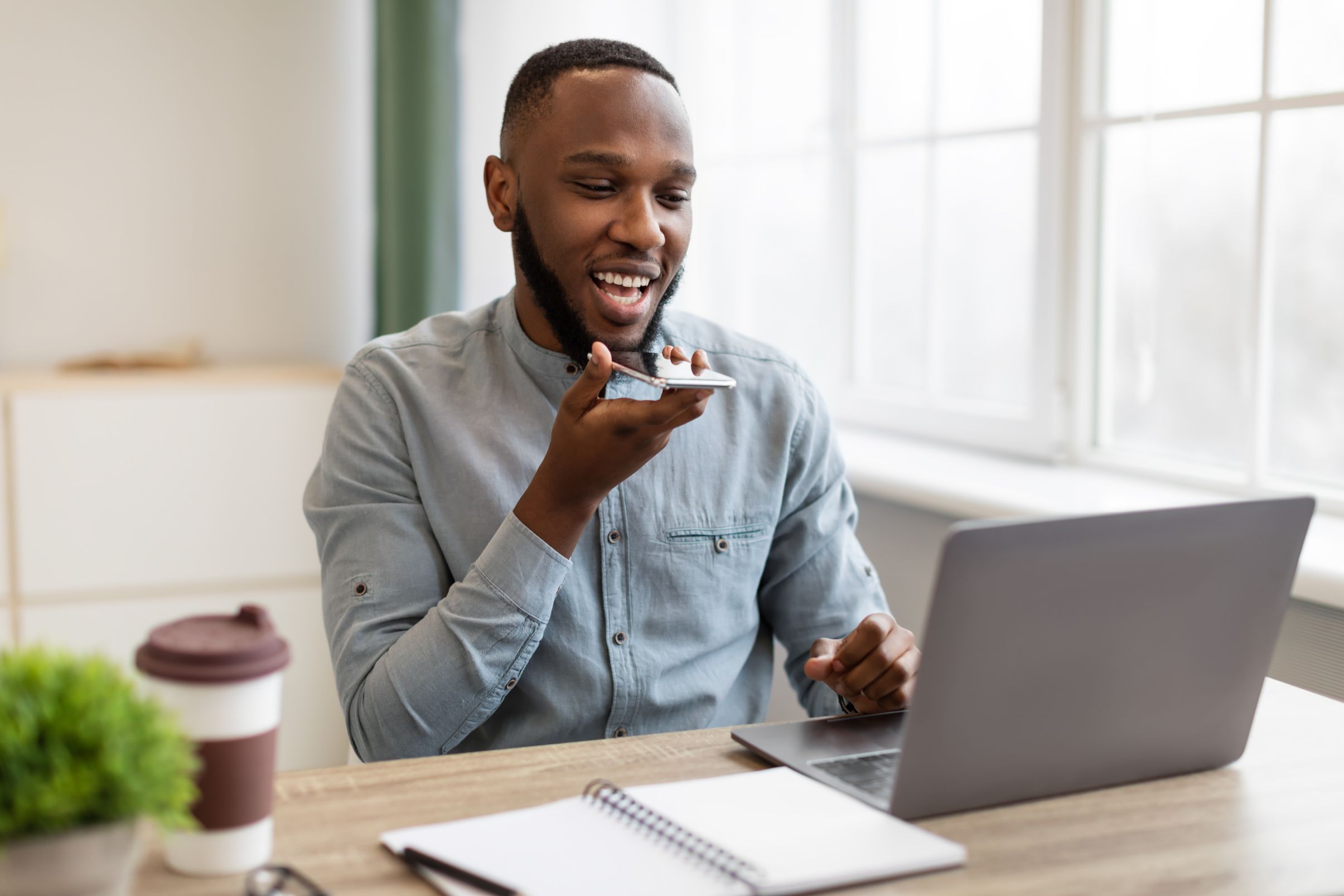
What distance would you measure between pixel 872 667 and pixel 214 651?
602 millimetres

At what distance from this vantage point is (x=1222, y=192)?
185 centimetres

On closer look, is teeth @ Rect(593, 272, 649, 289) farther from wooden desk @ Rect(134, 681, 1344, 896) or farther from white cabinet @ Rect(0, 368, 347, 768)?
white cabinet @ Rect(0, 368, 347, 768)

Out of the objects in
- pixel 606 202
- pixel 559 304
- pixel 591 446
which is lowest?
pixel 591 446

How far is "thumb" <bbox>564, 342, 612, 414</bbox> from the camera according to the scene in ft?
3.81

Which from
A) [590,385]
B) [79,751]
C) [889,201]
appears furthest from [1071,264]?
[79,751]

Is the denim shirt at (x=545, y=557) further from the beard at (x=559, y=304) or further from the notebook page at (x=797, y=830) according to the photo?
the notebook page at (x=797, y=830)

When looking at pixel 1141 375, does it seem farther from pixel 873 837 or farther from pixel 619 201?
pixel 873 837

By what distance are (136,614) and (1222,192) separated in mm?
2168

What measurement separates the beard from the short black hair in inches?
3.9

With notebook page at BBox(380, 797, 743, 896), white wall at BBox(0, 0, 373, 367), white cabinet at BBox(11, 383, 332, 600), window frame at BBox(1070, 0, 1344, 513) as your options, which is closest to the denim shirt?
notebook page at BBox(380, 797, 743, 896)

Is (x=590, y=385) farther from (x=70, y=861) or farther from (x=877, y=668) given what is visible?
(x=70, y=861)

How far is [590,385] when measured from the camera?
117 cm

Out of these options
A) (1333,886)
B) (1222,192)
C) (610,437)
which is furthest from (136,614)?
(1333,886)

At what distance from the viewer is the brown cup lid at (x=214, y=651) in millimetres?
748
